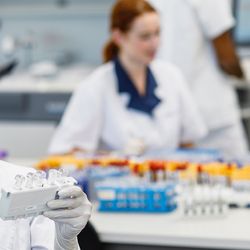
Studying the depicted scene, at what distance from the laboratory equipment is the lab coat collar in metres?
1.56

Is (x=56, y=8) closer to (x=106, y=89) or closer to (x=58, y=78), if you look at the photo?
(x=58, y=78)

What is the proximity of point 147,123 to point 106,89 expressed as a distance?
223 millimetres

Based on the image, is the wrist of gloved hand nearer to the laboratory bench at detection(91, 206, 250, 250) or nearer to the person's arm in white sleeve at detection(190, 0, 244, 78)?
the laboratory bench at detection(91, 206, 250, 250)

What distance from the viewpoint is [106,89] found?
9.36ft

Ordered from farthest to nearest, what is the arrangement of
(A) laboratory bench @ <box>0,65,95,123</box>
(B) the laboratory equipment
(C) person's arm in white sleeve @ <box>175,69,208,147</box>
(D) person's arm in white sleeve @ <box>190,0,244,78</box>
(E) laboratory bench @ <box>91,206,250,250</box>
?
1. (A) laboratory bench @ <box>0,65,95,123</box>
2. (D) person's arm in white sleeve @ <box>190,0,244,78</box>
3. (C) person's arm in white sleeve @ <box>175,69,208,147</box>
4. (E) laboratory bench @ <box>91,206,250,250</box>
5. (B) the laboratory equipment

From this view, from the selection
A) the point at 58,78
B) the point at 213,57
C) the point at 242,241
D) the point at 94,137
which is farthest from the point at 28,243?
the point at 58,78

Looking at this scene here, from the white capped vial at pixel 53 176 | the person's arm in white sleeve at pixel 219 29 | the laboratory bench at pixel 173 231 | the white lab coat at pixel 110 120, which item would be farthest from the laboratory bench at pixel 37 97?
the white capped vial at pixel 53 176

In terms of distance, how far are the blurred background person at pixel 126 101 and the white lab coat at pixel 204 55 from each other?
0.61m

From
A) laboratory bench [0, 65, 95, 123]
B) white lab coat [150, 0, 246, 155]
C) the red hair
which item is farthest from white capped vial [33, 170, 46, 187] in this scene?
laboratory bench [0, 65, 95, 123]

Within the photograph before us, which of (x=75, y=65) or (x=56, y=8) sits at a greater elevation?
(x=56, y=8)

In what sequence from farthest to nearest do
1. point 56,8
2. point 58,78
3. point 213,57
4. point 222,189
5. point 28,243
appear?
point 56,8
point 58,78
point 213,57
point 222,189
point 28,243

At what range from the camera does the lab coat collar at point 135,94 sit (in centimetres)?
282

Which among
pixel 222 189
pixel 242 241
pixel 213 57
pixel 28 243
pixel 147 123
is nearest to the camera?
pixel 28 243

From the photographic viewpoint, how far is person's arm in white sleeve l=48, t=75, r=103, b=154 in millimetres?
2826
